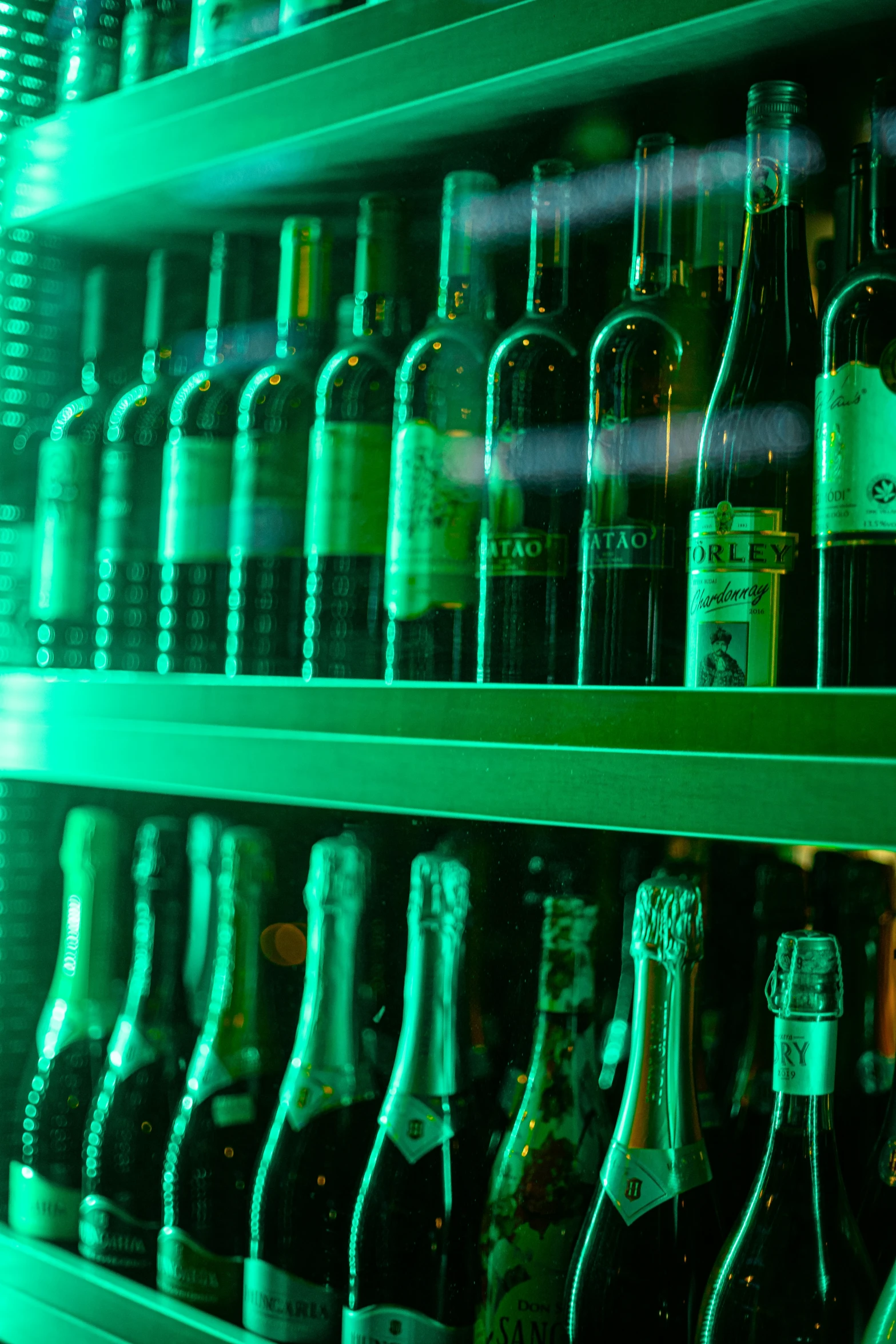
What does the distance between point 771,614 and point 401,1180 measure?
1.57 ft

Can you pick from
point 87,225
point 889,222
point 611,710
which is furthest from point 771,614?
point 87,225

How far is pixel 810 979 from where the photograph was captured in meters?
0.68

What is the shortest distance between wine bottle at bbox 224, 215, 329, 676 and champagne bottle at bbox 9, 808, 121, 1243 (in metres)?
0.23

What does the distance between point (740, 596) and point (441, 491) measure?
0.24 m

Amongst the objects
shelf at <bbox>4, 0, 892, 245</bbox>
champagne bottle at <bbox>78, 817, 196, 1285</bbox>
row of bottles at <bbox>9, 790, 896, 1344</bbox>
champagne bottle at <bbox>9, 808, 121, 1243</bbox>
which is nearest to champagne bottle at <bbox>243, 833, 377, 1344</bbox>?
row of bottles at <bbox>9, 790, 896, 1344</bbox>

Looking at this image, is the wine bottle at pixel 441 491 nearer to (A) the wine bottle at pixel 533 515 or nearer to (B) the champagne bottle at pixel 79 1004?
(A) the wine bottle at pixel 533 515

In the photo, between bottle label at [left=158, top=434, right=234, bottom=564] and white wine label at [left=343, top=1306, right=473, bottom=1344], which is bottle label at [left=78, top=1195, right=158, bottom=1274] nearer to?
white wine label at [left=343, top=1306, right=473, bottom=1344]

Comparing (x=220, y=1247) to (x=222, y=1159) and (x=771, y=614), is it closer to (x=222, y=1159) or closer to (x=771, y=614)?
(x=222, y=1159)

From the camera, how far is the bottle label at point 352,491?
36.4 inches

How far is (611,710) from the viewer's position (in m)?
0.69

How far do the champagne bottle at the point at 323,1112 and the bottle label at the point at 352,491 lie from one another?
Answer: 0.70 feet

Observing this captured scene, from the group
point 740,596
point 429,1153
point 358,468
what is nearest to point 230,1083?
point 429,1153

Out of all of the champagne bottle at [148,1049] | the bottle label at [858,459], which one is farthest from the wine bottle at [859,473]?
the champagne bottle at [148,1049]

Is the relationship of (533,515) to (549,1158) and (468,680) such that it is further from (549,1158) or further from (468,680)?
(549,1158)
